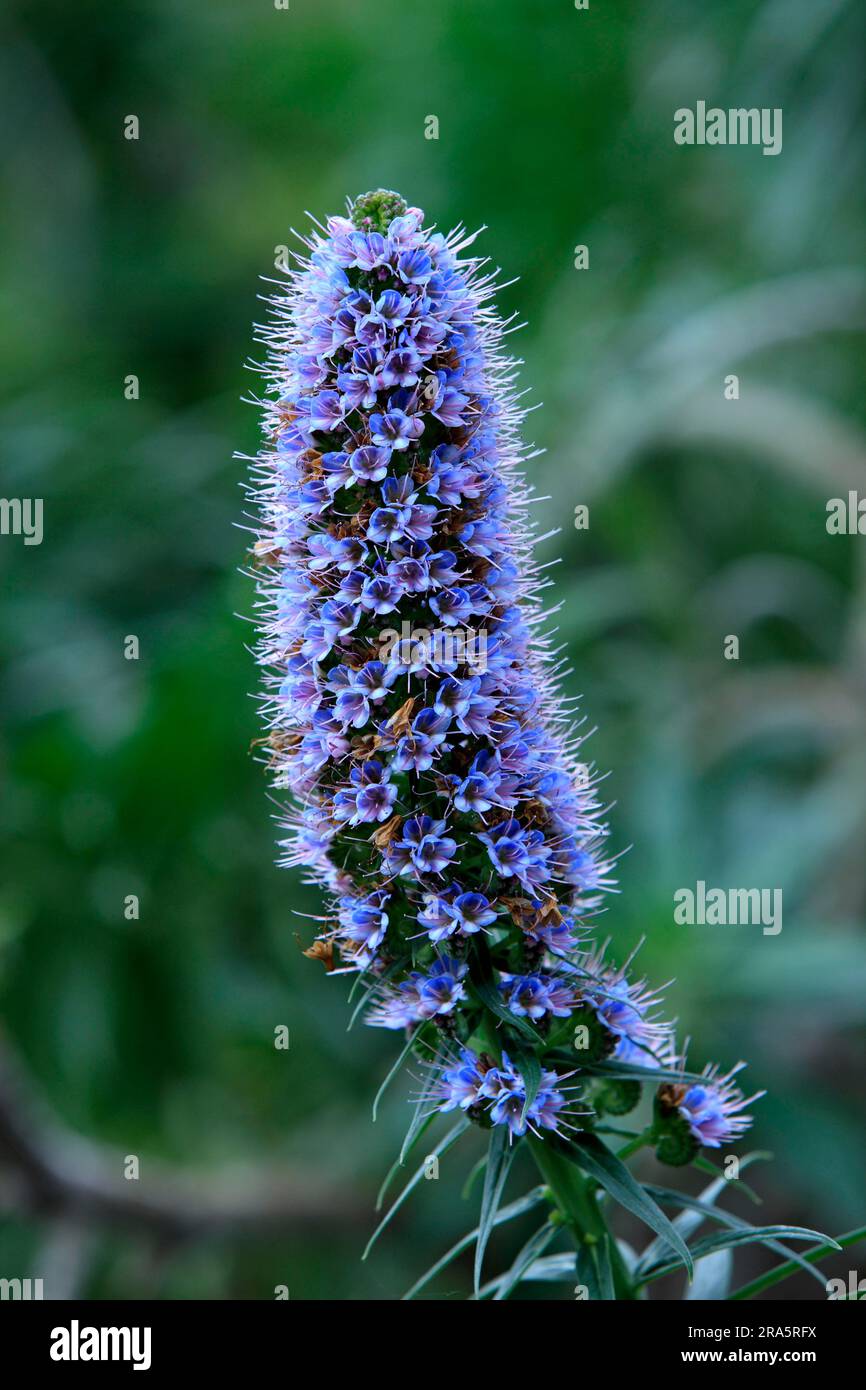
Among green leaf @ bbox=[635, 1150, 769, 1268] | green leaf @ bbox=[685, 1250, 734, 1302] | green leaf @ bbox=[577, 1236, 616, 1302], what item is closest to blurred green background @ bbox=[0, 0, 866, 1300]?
green leaf @ bbox=[685, 1250, 734, 1302]

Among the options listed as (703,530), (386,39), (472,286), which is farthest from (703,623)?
(472,286)

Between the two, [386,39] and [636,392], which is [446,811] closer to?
[636,392]

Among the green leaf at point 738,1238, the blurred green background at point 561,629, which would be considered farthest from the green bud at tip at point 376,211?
the blurred green background at point 561,629

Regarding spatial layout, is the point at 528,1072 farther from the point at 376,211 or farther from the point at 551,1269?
the point at 376,211

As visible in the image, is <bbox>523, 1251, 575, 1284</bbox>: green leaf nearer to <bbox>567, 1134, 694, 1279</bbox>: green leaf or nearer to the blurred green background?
<bbox>567, 1134, 694, 1279</bbox>: green leaf

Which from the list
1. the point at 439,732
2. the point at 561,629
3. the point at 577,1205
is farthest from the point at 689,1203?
the point at 561,629
